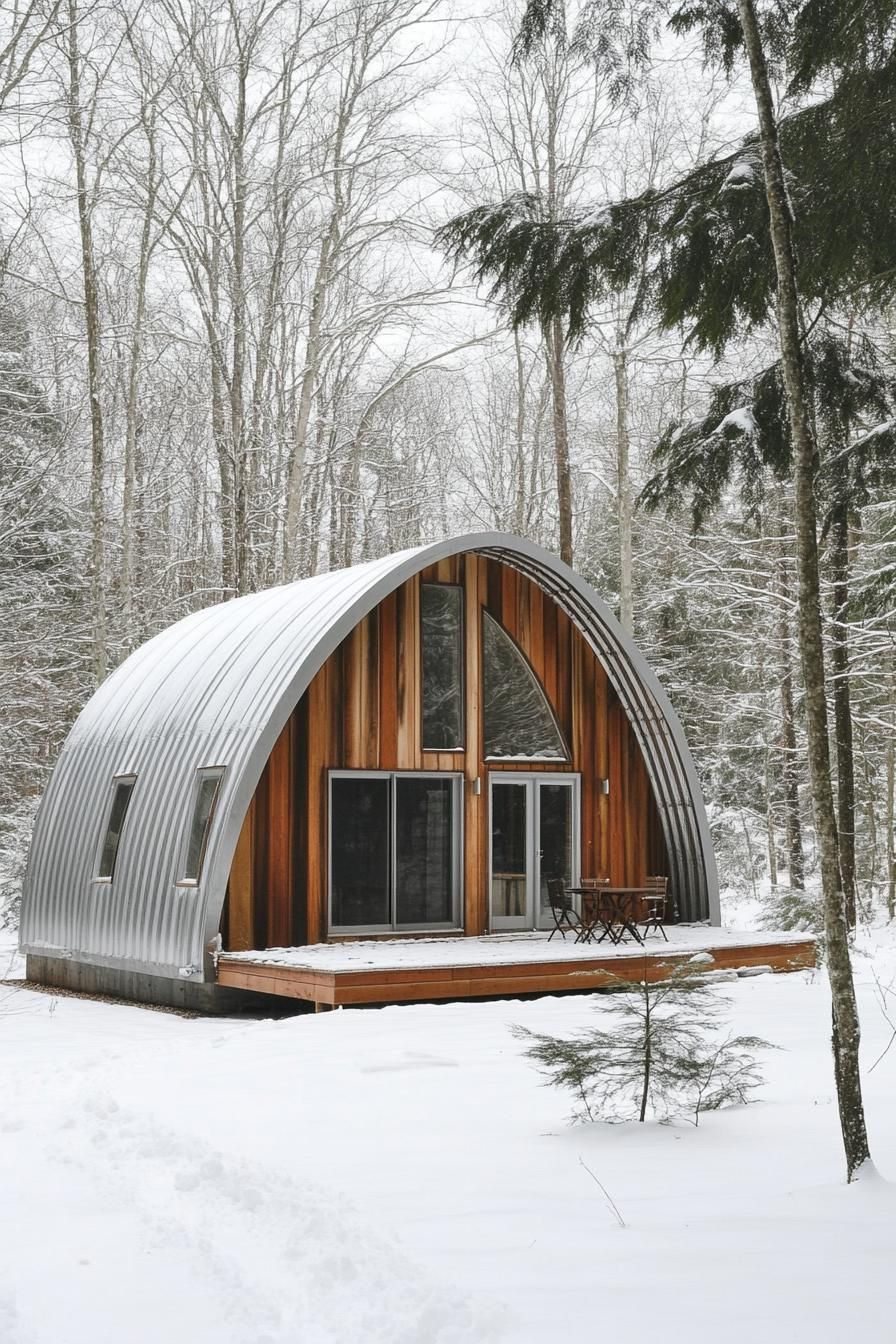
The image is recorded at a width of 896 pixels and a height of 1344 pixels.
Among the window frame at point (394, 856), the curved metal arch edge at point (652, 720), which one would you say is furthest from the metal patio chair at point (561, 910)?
the curved metal arch edge at point (652, 720)

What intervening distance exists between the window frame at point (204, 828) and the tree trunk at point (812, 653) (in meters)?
7.97

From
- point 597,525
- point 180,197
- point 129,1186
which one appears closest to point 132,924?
point 129,1186

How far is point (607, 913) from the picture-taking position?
1552 cm

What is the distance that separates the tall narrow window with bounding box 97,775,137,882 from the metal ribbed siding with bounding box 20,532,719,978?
0.37ft

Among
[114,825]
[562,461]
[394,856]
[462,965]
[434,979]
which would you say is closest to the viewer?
[434,979]

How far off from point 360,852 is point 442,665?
2220mm

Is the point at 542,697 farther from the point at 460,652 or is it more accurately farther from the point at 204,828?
the point at 204,828

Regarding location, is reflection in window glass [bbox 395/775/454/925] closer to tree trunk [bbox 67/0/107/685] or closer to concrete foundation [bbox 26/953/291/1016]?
concrete foundation [bbox 26/953/291/1016]

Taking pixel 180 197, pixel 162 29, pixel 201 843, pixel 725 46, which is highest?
pixel 162 29

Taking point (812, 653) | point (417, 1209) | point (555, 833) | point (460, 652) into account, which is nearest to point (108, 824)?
point (460, 652)

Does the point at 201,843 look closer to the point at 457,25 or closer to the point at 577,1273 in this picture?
the point at 577,1273

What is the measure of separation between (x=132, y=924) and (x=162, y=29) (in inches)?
571

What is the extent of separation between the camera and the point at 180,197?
853 inches

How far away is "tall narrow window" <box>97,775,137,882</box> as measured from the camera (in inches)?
570
